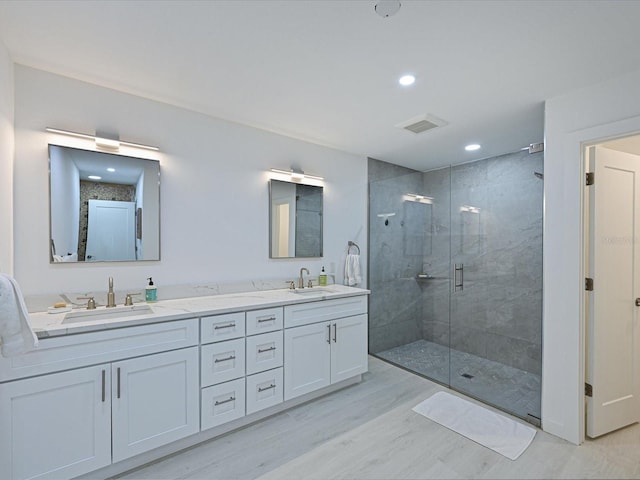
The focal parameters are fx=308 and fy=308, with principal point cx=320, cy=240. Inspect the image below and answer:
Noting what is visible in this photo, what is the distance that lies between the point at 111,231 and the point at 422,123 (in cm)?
270

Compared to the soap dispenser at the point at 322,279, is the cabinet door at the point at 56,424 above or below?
below

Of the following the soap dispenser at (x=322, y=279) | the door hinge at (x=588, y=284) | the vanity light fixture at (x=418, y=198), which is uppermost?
the vanity light fixture at (x=418, y=198)

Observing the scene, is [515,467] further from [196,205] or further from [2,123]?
[2,123]

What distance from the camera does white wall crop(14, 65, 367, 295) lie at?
2002 mm

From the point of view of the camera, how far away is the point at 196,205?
104 inches

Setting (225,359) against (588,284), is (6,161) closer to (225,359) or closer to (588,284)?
(225,359)

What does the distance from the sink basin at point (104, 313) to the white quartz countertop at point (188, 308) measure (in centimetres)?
4

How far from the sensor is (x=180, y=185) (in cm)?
255

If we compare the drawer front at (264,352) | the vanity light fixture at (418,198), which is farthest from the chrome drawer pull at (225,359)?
the vanity light fixture at (418,198)

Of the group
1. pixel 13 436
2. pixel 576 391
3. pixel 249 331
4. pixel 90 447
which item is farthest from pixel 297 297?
pixel 576 391

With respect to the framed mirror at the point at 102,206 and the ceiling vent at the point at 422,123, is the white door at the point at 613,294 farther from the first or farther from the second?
the framed mirror at the point at 102,206

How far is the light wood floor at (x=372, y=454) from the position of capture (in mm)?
1882

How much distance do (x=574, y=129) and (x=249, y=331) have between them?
2.77 metres

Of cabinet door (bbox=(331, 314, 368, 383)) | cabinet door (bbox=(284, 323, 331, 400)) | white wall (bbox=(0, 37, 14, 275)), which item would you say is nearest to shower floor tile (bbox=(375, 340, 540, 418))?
cabinet door (bbox=(331, 314, 368, 383))
